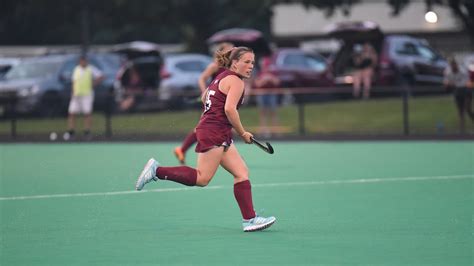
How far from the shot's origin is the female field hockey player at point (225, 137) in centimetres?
1129

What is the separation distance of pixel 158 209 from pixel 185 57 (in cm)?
2417

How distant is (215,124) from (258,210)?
199 cm

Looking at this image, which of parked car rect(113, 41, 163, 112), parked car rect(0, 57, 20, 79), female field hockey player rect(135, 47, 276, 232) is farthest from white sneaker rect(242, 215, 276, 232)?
parked car rect(0, 57, 20, 79)

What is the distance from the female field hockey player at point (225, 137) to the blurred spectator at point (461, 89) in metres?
18.0

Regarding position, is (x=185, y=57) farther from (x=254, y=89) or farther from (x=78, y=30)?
(x=78, y=30)

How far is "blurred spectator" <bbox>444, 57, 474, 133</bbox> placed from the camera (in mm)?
28938

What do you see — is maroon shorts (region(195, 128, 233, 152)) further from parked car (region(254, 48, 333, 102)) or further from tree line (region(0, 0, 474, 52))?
tree line (region(0, 0, 474, 52))

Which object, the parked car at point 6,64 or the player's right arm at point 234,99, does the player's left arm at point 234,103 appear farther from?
the parked car at point 6,64

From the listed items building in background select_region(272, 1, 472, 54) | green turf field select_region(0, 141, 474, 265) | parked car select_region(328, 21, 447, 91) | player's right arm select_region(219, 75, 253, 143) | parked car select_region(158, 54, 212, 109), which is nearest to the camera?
green turf field select_region(0, 141, 474, 265)

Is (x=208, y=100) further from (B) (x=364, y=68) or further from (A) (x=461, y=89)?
(B) (x=364, y=68)

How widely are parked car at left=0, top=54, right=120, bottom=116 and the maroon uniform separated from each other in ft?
65.6

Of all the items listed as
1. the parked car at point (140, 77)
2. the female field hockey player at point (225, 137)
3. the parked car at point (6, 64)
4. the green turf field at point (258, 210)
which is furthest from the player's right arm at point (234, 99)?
the parked car at point (6, 64)

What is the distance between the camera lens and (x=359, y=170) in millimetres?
18781

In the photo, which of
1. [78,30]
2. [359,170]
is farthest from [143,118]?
[78,30]
